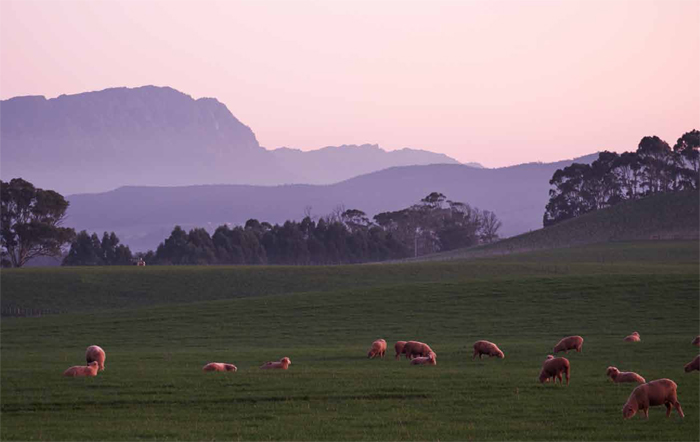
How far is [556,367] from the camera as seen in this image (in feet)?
72.7

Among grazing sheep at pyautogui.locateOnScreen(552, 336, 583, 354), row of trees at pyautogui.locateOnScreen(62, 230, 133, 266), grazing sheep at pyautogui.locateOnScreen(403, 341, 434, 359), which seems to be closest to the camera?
grazing sheep at pyautogui.locateOnScreen(403, 341, 434, 359)

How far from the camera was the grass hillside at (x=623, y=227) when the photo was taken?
117312mm

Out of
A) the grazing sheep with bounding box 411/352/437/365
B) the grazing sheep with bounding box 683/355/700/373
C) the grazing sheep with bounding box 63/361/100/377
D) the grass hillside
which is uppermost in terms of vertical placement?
the grass hillside

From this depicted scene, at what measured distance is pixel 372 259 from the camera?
145 metres

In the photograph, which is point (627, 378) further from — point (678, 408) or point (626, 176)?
point (626, 176)

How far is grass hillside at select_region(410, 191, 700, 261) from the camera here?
4619 inches

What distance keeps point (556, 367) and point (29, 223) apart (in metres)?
90.8

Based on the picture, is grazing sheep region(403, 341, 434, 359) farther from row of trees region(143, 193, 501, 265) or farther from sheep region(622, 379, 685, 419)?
row of trees region(143, 193, 501, 265)

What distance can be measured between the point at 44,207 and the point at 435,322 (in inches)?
2880

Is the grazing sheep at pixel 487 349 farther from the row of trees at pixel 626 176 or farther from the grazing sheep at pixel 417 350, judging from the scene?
the row of trees at pixel 626 176

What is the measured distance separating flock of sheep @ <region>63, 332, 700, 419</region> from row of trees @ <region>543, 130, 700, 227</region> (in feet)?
421

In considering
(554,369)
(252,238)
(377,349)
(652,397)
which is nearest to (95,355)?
(377,349)

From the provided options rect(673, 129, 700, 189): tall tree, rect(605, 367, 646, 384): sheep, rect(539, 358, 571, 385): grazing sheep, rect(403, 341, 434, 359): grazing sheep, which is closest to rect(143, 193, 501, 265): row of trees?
rect(673, 129, 700, 189): tall tree

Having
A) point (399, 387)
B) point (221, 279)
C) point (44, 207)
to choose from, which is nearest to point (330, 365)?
point (399, 387)
